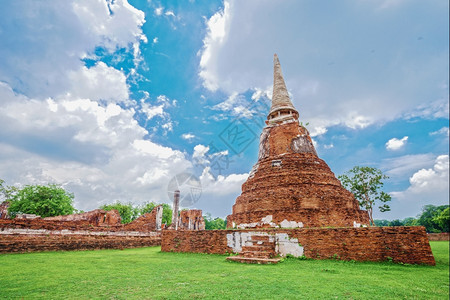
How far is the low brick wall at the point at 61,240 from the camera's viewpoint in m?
9.43

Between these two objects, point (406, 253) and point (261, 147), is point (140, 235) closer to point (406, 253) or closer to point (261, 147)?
point (261, 147)

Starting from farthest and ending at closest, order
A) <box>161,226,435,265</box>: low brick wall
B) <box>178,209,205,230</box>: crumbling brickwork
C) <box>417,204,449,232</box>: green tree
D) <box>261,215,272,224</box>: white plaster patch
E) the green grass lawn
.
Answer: <box>417,204,449,232</box>: green tree → <box>178,209,205,230</box>: crumbling brickwork → <box>261,215,272,224</box>: white plaster patch → <box>161,226,435,265</box>: low brick wall → the green grass lawn

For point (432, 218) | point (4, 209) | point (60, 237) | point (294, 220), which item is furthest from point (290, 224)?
point (432, 218)

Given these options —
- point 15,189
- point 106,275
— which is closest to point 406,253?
point 106,275

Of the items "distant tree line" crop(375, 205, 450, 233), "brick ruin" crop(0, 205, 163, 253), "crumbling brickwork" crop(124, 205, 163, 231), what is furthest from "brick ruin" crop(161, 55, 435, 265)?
"distant tree line" crop(375, 205, 450, 233)

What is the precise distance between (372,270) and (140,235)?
1418 centimetres

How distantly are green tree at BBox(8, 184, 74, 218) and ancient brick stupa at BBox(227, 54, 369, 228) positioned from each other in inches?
925

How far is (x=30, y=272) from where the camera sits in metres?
5.40

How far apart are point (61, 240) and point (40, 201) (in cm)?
1886

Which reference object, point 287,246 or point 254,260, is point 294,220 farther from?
point 254,260

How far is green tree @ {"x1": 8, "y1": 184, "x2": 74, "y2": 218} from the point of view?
79.4 ft

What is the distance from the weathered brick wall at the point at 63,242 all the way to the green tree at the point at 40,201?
55.7 ft

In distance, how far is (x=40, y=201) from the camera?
24750 mm

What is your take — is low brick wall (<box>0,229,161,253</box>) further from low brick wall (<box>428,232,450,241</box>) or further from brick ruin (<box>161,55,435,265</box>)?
low brick wall (<box>428,232,450,241</box>)
